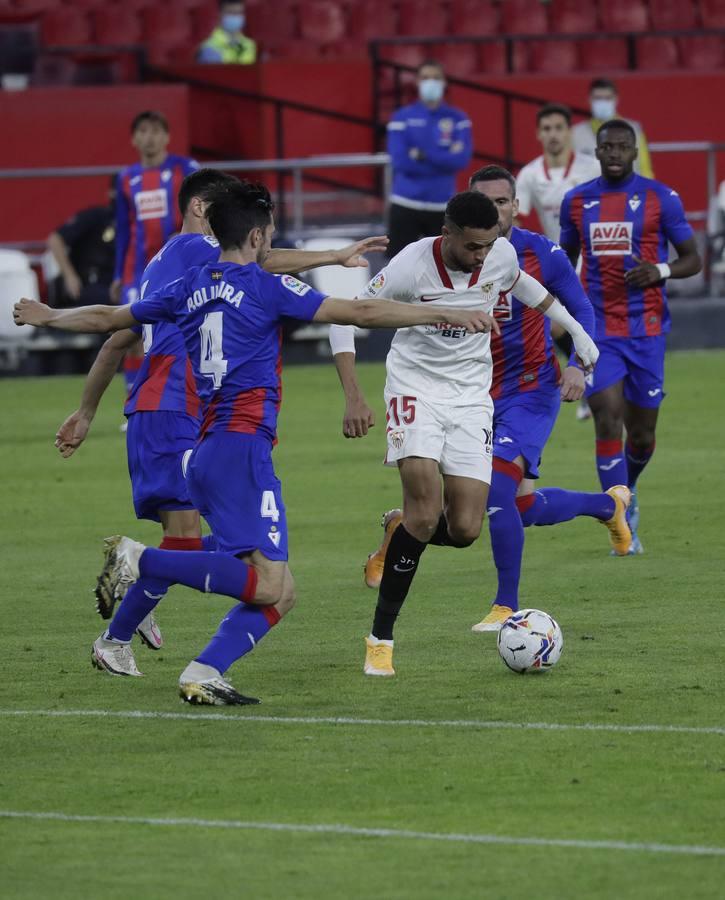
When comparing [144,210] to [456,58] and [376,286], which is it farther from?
[456,58]

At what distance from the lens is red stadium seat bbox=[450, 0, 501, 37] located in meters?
25.9

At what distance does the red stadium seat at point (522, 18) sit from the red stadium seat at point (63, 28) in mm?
5466

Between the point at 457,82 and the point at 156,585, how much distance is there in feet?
53.1

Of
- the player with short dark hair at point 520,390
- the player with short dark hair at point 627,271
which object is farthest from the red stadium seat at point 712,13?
the player with short dark hair at point 520,390

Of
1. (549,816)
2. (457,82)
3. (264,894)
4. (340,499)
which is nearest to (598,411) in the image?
(340,499)

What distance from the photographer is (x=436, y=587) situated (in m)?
10.2

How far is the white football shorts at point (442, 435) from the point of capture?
8078mm

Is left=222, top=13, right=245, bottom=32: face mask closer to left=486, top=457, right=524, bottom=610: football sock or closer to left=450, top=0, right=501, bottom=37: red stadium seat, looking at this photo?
left=450, top=0, right=501, bottom=37: red stadium seat

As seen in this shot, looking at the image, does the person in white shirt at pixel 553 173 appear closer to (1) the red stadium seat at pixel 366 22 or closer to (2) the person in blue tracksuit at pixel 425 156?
(2) the person in blue tracksuit at pixel 425 156

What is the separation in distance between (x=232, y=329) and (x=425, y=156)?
→ 13192mm

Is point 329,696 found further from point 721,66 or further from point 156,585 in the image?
point 721,66

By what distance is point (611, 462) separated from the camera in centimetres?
1110

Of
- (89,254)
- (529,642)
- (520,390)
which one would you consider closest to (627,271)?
(520,390)

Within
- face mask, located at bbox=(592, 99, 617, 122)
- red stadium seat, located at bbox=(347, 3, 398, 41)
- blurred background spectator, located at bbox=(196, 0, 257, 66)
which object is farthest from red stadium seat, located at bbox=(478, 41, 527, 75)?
face mask, located at bbox=(592, 99, 617, 122)
